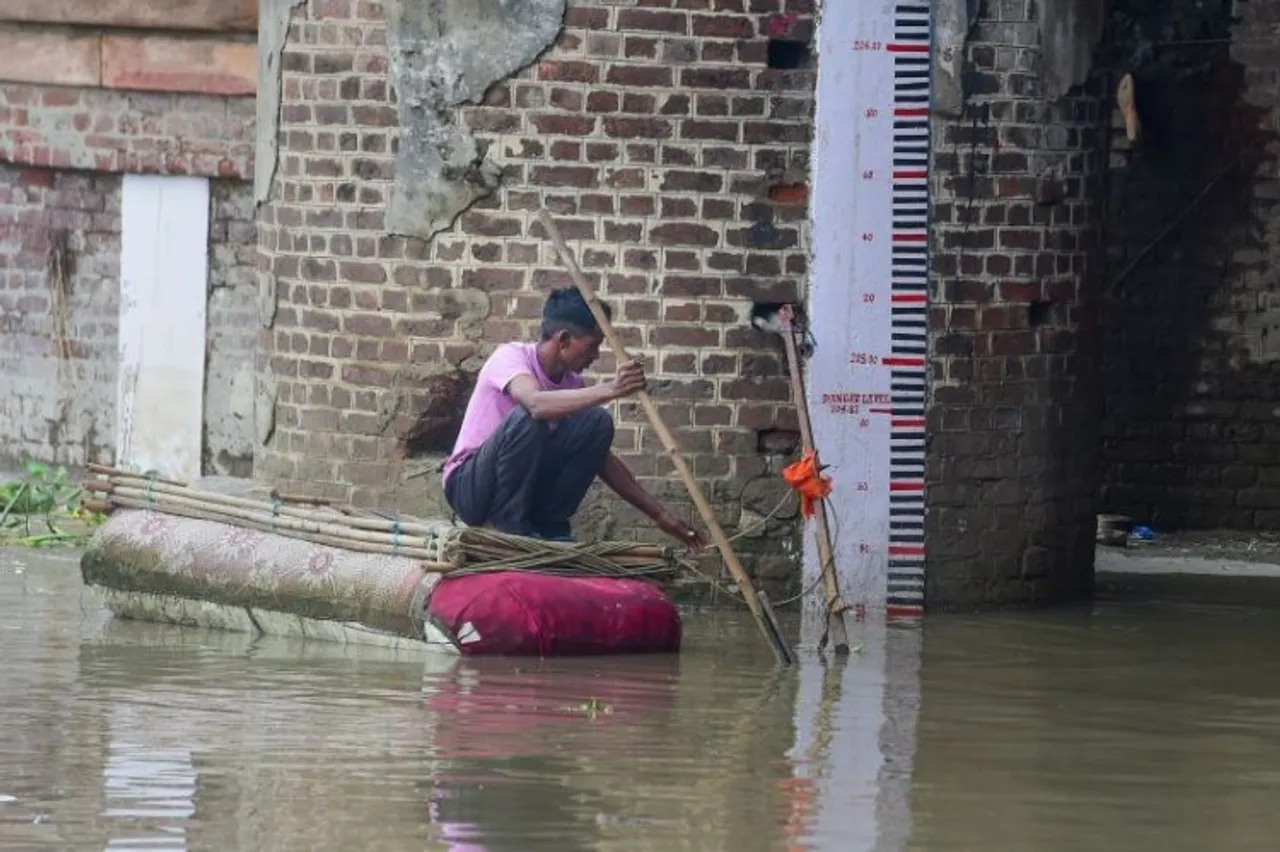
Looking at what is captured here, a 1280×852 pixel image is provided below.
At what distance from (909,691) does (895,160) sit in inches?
92.1

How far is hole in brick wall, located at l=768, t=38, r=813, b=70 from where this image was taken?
33.8 ft

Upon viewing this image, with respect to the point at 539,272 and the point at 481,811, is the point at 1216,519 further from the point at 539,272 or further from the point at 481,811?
the point at 481,811

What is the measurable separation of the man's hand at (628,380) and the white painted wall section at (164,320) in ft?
13.4

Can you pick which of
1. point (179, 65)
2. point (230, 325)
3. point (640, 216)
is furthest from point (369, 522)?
point (179, 65)

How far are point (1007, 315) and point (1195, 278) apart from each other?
8.12 ft

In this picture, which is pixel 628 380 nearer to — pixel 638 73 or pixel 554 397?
pixel 554 397

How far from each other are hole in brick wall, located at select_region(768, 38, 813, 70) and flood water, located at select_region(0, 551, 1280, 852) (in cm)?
194

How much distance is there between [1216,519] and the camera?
507 inches

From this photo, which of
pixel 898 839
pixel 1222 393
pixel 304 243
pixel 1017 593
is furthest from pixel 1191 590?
pixel 898 839

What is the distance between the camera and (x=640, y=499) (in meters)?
9.56

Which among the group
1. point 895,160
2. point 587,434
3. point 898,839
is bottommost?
point 898,839

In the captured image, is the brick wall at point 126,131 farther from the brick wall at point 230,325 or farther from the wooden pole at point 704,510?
the wooden pole at point 704,510

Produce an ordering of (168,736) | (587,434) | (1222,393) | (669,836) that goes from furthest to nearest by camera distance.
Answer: (1222,393) → (587,434) → (168,736) → (669,836)

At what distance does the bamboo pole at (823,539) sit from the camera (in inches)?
374
